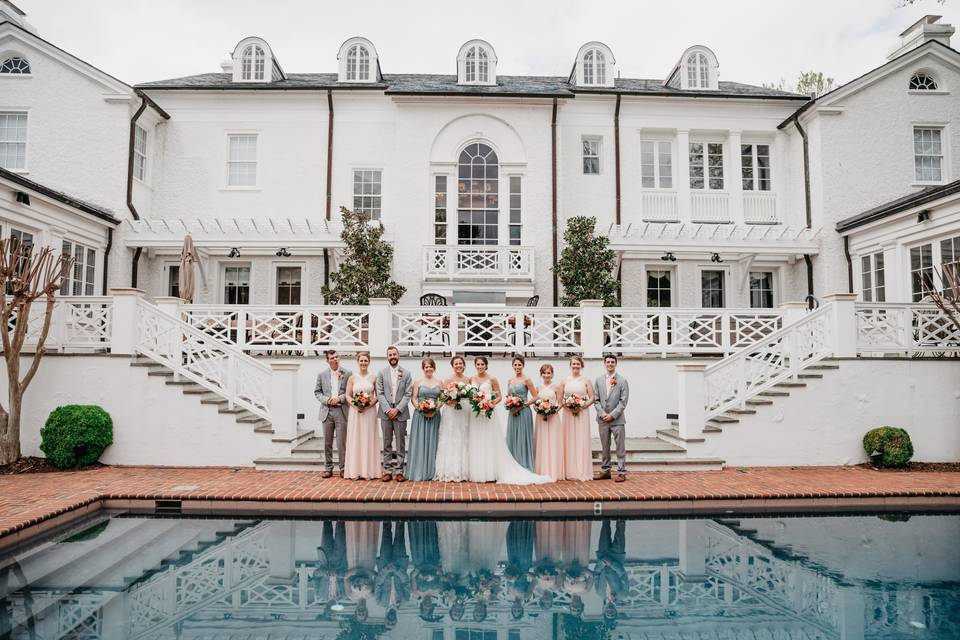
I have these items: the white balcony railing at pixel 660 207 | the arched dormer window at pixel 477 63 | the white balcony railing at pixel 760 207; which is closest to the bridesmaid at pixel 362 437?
the white balcony railing at pixel 660 207

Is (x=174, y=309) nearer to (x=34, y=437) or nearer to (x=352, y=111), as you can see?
(x=34, y=437)

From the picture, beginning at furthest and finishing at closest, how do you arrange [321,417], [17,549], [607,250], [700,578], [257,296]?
[257,296] → [607,250] → [321,417] → [17,549] → [700,578]

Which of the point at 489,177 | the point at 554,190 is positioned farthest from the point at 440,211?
the point at 554,190

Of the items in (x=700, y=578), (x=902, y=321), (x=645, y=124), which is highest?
(x=645, y=124)

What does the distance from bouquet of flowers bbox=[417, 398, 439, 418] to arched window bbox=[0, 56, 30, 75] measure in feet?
53.7

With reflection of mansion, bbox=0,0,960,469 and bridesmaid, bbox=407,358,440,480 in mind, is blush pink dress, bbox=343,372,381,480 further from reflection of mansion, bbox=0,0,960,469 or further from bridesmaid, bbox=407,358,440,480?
reflection of mansion, bbox=0,0,960,469

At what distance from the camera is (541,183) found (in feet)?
57.2

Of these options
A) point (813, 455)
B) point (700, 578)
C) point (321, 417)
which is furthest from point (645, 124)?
point (700, 578)

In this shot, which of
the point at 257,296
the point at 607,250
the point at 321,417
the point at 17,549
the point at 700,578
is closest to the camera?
the point at 700,578

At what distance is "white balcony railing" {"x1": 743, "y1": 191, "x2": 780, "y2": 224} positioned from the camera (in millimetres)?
18484

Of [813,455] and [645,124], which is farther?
[645,124]

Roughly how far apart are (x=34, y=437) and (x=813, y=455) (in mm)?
13795

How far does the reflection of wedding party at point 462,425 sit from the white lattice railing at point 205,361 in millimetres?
1979

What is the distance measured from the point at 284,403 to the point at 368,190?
379 inches
